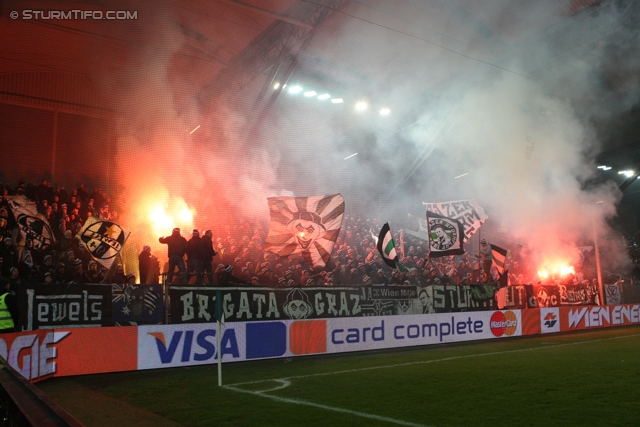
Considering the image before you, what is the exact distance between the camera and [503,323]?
12398mm

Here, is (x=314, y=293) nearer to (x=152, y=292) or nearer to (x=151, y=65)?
(x=152, y=292)

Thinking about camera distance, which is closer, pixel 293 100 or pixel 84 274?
pixel 84 274

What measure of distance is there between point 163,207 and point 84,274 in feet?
19.3

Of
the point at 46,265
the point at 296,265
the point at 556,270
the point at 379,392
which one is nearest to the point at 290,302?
the point at 296,265

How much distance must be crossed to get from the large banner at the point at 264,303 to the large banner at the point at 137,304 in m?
0.23

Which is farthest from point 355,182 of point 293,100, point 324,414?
point 324,414

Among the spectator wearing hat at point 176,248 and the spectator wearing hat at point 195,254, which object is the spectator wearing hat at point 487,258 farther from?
the spectator wearing hat at point 176,248

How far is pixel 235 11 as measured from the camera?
14156mm

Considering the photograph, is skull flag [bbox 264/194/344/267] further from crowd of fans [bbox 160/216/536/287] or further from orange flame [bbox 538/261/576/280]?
orange flame [bbox 538/261/576/280]

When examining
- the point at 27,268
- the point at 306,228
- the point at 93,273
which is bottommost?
the point at 93,273

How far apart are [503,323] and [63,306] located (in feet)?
31.5

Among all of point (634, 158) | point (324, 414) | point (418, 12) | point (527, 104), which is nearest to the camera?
point (324, 414)

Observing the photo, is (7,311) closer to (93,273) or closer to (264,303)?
(93,273)

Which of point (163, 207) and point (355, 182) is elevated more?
point (355, 182)
